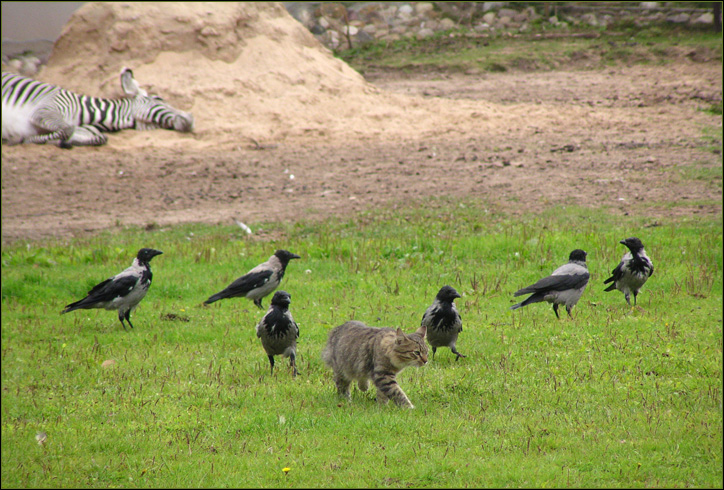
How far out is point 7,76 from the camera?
2672 centimetres

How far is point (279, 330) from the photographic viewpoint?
8.86 metres

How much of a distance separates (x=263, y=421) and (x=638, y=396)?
411 centimetres

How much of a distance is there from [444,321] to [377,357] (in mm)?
1587

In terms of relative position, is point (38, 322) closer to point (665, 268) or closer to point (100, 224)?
point (100, 224)

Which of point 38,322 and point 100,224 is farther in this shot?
A: point 100,224

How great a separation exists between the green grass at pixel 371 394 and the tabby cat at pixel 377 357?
254 millimetres

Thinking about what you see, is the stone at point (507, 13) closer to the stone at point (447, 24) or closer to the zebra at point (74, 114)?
the stone at point (447, 24)

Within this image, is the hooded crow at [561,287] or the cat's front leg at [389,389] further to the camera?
the hooded crow at [561,287]

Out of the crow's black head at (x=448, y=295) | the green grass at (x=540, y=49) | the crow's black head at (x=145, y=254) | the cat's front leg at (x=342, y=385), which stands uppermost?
the green grass at (x=540, y=49)

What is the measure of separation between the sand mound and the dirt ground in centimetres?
92

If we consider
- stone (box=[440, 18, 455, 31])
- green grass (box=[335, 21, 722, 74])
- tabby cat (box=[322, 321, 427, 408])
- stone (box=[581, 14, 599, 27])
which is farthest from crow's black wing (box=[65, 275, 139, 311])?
stone (box=[581, 14, 599, 27])

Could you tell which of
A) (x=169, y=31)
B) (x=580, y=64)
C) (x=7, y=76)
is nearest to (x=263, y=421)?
(x=169, y=31)

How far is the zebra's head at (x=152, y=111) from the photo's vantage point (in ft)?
82.2

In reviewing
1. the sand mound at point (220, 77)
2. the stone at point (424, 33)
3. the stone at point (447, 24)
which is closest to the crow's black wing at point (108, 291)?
the sand mound at point (220, 77)
